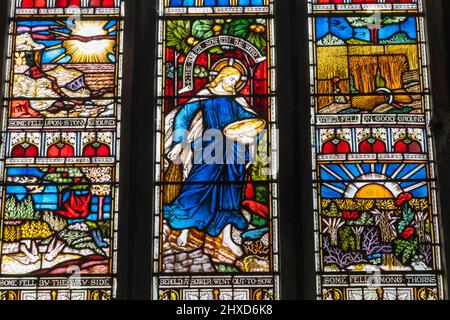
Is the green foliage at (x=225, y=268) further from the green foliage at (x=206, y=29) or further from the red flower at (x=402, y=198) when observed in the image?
the green foliage at (x=206, y=29)

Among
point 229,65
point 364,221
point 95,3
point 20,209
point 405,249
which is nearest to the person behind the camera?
point 405,249

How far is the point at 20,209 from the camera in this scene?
32.2 ft

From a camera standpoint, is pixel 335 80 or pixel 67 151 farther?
pixel 335 80

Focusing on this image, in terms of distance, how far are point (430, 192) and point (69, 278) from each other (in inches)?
115

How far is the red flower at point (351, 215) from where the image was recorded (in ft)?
31.9

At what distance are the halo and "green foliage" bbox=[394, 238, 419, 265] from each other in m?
1.84

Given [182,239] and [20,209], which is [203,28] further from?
[20,209]

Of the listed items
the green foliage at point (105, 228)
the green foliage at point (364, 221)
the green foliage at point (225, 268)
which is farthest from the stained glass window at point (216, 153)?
the green foliage at point (364, 221)

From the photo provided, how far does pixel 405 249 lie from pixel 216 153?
5.52 ft

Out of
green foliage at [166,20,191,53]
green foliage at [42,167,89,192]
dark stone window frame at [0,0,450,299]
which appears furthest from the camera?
→ green foliage at [166,20,191,53]

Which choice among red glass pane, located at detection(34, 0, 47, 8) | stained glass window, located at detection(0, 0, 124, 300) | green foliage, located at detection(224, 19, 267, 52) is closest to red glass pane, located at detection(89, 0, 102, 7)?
stained glass window, located at detection(0, 0, 124, 300)

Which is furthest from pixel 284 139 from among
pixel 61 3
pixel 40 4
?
pixel 40 4

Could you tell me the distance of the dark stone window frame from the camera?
9.53m

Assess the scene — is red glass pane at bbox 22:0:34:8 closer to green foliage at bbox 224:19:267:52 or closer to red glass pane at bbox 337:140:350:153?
green foliage at bbox 224:19:267:52
